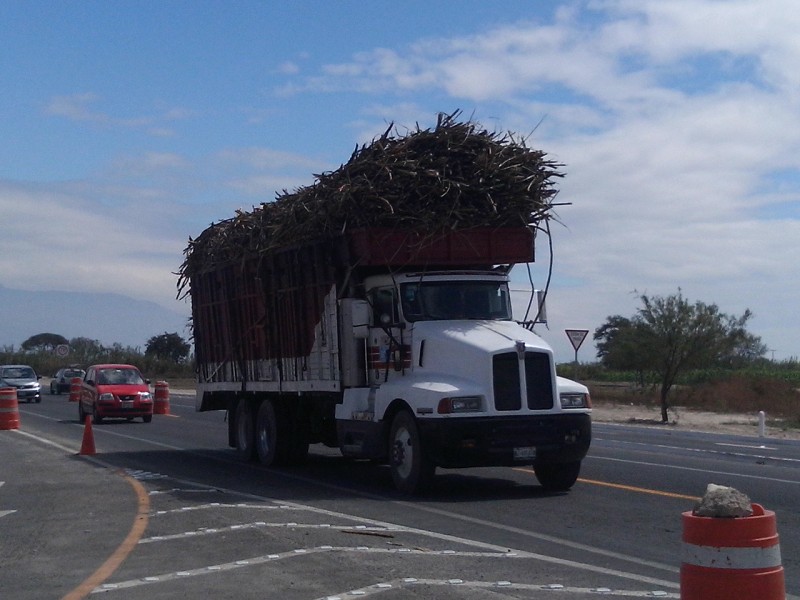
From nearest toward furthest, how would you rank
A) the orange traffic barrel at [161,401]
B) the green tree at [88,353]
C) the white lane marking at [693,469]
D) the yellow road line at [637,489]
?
the yellow road line at [637,489]
the white lane marking at [693,469]
the orange traffic barrel at [161,401]
the green tree at [88,353]

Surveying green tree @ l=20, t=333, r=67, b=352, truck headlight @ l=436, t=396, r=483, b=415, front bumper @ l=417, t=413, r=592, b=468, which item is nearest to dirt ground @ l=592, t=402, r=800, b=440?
front bumper @ l=417, t=413, r=592, b=468

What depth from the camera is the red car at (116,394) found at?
1258 inches

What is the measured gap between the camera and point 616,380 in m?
75.1

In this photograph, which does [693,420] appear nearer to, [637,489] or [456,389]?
[637,489]

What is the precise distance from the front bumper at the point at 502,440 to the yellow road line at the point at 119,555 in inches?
136

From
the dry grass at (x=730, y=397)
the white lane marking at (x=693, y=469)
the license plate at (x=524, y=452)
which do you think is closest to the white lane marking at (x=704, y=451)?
the white lane marking at (x=693, y=469)

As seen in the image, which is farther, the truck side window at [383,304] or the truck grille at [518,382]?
the truck side window at [383,304]

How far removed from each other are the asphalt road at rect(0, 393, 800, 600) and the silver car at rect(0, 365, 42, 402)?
27.9 m

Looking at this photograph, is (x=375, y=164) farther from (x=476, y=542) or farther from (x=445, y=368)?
(x=476, y=542)

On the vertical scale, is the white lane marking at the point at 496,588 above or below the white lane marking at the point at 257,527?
below

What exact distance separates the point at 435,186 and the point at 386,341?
7.05 ft

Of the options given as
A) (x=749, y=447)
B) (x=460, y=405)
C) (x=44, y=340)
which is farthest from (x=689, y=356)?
(x=44, y=340)

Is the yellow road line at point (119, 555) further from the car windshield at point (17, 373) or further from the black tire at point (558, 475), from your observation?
the car windshield at point (17, 373)

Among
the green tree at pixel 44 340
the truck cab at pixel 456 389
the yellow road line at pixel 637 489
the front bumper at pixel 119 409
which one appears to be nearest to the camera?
the truck cab at pixel 456 389
